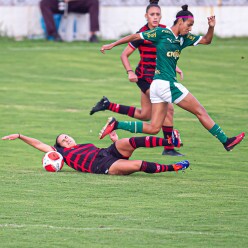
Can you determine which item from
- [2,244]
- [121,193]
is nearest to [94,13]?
[121,193]

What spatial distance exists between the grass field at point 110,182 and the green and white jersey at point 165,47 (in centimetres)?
139

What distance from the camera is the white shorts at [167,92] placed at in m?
14.8

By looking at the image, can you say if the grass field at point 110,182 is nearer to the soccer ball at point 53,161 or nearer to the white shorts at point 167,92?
the soccer ball at point 53,161

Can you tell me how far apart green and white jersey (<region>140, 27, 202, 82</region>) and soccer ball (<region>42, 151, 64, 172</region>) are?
1.75 metres

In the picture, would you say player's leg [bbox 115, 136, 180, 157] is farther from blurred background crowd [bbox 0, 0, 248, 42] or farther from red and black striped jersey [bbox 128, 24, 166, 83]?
blurred background crowd [bbox 0, 0, 248, 42]

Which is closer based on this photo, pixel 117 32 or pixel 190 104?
pixel 190 104

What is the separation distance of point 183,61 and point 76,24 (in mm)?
3871

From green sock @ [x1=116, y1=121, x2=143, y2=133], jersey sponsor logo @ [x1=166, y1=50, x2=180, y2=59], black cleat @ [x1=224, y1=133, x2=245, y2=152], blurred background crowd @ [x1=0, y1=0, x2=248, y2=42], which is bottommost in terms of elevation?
blurred background crowd @ [x1=0, y1=0, x2=248, y2=42]

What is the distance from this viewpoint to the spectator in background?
30.6 m

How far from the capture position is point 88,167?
14508mm

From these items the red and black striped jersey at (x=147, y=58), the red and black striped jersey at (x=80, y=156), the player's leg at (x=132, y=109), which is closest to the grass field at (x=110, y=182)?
the red and black striped jersey at (x=80, y=156)

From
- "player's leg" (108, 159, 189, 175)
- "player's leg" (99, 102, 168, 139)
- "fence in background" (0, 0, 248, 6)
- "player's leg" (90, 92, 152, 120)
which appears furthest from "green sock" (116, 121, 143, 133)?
"fence in background" (0, 0, 248, 6)

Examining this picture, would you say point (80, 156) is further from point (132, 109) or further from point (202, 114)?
point (132, 109)

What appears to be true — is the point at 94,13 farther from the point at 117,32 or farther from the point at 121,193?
the point at 121,193
